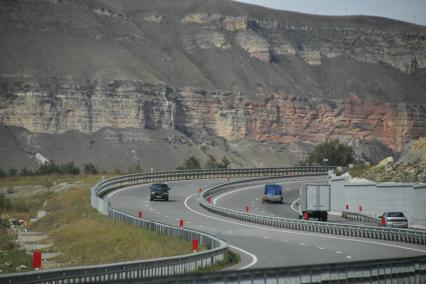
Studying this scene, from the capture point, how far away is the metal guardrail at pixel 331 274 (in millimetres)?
22109

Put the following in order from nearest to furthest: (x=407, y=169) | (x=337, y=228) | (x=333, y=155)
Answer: (x=337, y=228) < (x=407, y=169) < (x=333, y=155)

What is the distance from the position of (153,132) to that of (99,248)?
495 feet

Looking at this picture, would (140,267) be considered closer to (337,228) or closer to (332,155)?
(337,228)

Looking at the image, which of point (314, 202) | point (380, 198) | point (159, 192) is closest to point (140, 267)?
point (314, 202)

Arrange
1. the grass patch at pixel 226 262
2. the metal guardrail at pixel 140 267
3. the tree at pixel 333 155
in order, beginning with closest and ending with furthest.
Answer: the metal guardrail at pixel 140 267, the grass patch at pixel 226 262, the tree at pixel 333 155

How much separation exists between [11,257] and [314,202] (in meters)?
22.7

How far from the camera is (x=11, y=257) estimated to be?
143ft

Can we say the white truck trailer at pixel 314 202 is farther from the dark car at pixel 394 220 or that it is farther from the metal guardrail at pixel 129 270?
the metal guardrail at pixel 129 270

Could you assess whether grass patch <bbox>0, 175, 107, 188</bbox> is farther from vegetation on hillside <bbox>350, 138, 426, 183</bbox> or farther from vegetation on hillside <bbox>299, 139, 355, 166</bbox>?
vegetation on hillside <bbox>299, 139, 355, 166</bbox>

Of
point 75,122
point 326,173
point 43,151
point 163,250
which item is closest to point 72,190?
point 326,173

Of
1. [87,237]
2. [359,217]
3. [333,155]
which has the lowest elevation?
[333,155]

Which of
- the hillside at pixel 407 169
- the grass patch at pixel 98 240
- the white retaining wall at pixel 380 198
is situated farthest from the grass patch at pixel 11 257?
the hillside at pixel 407 169

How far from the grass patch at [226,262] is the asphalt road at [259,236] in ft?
1.03

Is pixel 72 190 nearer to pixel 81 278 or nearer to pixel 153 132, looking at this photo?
pixel 81 278
